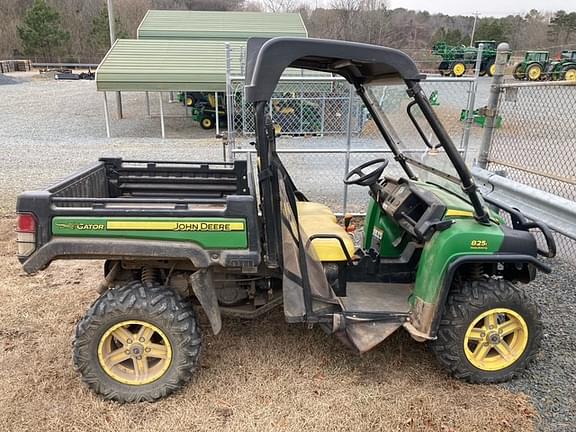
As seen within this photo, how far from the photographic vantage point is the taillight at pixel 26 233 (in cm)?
272

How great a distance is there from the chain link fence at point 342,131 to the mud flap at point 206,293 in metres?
1.17

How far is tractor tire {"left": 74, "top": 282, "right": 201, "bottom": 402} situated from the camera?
289 cm

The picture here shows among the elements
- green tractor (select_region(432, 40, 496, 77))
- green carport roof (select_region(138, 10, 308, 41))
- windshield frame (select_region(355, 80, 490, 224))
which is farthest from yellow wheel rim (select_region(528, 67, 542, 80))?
windshield frame (select_region(355, 80, 490, 224))

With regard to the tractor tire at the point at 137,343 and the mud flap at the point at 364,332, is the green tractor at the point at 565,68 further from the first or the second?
the tractor tire at the point at 137,343

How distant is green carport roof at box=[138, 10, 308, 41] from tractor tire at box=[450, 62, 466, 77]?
11.8m

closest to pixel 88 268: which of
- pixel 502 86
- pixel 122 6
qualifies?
pixel 502 86

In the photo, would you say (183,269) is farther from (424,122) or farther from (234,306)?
(424,122)

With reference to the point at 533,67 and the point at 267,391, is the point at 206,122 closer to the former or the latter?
the point at 267,391

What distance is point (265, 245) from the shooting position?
9.83ft

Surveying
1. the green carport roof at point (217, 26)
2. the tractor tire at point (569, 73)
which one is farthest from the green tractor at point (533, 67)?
the green carport roof at point (217, 26)

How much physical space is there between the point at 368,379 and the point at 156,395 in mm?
1400

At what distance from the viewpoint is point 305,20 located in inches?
1914

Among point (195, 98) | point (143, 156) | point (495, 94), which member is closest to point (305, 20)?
point (195, 98)

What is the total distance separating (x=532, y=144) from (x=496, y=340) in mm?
8468
